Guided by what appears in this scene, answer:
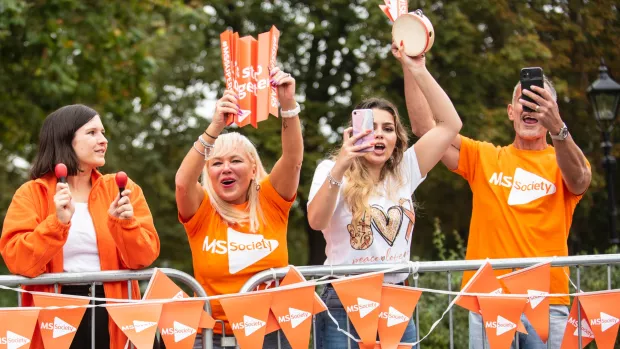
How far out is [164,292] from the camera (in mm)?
4289

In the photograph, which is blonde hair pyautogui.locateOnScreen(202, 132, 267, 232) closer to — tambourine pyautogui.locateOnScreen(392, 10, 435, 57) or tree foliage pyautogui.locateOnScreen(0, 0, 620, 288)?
tambourine pyautogui.locateOnScreen(392, 10, 435, 57)

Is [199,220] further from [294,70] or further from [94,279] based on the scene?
[294,70]

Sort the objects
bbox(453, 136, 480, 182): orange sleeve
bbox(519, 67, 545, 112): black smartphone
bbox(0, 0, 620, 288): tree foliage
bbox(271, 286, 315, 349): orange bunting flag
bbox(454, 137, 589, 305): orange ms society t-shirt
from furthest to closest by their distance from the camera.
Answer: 1. bbox(0, 0, 620, 288): tree foliage
2. bbox(453, 136, 480, 182): orange sleeve
3. bbox(454, 137, 589, 305): orange ms society t-shirt
4. bbox(519, 67, 545, 112): black smartphone
5. bbox(271, 286, 315, 349): orange bunting flag

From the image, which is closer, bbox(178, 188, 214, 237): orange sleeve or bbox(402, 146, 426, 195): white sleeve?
bbox(178, 188, 214, 237): orange sleeve

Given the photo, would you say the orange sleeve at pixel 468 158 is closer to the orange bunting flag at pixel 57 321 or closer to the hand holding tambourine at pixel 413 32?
the hand holding tambourine at pixel 413 32

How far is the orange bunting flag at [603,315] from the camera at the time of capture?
4.58 meters

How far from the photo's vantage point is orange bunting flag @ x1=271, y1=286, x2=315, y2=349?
14.1 feet

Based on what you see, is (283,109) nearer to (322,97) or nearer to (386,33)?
(386,33)

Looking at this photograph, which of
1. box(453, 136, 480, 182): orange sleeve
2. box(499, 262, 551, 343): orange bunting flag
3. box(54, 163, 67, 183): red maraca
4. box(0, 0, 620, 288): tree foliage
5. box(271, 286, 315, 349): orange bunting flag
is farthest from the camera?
box(0, 0, 620, 288): tree foliage

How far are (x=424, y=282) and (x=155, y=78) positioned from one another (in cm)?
1130

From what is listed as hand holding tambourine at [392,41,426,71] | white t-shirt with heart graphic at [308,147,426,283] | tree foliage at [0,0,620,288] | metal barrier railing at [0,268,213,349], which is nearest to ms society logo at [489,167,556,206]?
white t-shirt with heart graphic at [308,147,426,283]

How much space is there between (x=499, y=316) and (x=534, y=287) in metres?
0.23

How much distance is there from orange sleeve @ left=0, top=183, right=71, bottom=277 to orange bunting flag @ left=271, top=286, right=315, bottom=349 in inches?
41.3

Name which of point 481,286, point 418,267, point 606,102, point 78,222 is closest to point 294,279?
point 418,267
